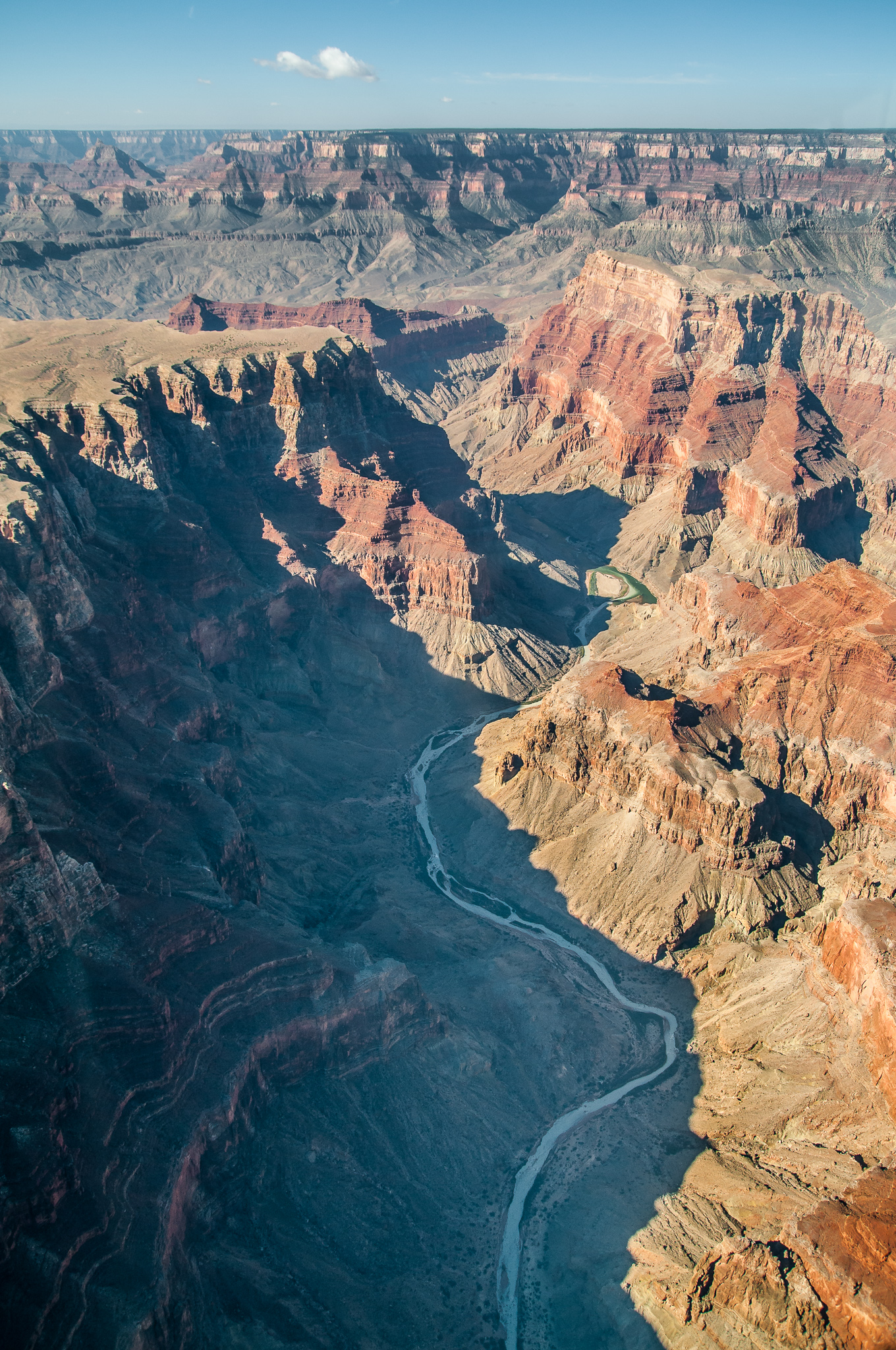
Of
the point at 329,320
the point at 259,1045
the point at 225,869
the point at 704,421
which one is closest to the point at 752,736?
the point at 225,869

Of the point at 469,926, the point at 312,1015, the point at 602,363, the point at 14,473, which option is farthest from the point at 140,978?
the point at 602,363

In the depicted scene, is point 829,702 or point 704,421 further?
point 704,421

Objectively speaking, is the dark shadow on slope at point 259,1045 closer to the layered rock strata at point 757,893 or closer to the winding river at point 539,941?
the winding river at point 539,941

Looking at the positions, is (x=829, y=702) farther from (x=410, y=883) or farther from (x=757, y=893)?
(x=410, y=883)

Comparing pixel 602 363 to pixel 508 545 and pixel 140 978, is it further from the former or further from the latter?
pixel 140 978

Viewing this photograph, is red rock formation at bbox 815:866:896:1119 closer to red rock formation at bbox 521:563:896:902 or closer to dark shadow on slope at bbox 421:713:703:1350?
dark shadow on slope at bbox 421:713:703:1350
